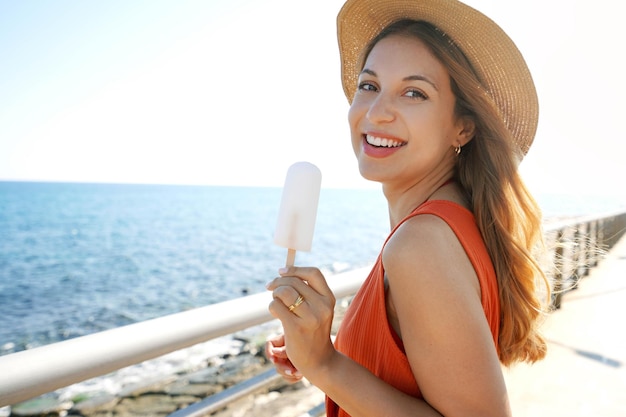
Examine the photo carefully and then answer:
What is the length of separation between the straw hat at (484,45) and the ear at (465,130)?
0.53ft

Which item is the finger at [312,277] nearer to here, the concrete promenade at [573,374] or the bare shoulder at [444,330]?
the bare shoulder at [444,330]

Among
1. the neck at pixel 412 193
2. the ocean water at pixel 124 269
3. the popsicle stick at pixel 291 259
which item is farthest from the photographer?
the ocean water at pixel 124 269

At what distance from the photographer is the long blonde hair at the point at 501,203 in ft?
4.47

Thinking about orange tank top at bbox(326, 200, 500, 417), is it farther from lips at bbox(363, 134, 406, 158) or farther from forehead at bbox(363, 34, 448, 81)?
forehead at bbox(363, 34, 448, 81)

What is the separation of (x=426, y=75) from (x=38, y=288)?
1143 inches

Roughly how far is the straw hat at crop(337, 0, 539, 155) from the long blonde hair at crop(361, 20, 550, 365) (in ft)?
0.13

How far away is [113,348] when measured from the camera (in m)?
1.35

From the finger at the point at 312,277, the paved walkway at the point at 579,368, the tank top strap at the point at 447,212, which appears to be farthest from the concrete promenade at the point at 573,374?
the tank top strap at the point at 447,212

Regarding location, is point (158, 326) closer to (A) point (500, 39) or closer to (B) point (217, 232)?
(A) point (500, 39)

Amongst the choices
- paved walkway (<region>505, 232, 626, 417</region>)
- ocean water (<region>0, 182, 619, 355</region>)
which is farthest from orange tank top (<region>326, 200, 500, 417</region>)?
paved walkway (<region>505, 232, 626, 417</region>)

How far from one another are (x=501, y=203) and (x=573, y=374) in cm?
365

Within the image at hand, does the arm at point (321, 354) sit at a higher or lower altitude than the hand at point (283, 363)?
higher

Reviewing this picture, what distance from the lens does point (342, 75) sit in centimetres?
224

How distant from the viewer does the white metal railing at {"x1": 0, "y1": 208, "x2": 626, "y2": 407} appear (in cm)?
114
